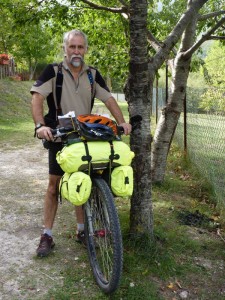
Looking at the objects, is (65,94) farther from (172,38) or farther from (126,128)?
(172,38)

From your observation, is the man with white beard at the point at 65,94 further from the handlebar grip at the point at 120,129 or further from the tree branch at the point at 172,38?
the tree branch at the point at 172,38

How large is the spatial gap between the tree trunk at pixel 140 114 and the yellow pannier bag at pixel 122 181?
2.10 ft

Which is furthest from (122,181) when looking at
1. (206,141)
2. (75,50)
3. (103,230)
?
(206,141)

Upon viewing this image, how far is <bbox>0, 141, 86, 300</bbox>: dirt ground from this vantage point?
3160 millimetres

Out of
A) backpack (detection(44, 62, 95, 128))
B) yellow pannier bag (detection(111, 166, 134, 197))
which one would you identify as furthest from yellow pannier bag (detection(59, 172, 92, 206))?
backpack (detection(44, 62, 95, 128))

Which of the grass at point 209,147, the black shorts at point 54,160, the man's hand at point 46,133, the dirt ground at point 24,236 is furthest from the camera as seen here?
the grass at point 209,147

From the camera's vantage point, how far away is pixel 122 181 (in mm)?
3021

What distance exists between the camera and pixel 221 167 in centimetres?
603

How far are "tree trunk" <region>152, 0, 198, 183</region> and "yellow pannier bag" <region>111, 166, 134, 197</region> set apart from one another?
291 cm

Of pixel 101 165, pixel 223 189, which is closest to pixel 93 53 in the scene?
pixel 223 189

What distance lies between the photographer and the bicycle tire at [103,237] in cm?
280

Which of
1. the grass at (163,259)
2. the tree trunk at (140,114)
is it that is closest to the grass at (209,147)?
the grass at (163,259)

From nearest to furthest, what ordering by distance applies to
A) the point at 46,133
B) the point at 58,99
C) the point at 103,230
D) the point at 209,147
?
the point at 46,133
the point at 103,230
the point at 58,99
the point at 209,147

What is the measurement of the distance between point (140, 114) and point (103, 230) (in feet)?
3.86
